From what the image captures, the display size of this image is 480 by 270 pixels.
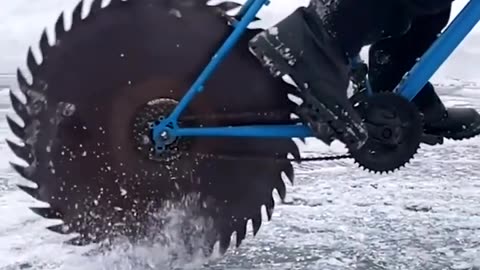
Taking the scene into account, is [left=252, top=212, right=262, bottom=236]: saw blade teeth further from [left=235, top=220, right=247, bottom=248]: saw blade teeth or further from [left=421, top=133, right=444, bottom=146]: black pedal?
[left=421, top=133, right=444, bottom=146]: black pedal

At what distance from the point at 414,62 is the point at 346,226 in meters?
0.81

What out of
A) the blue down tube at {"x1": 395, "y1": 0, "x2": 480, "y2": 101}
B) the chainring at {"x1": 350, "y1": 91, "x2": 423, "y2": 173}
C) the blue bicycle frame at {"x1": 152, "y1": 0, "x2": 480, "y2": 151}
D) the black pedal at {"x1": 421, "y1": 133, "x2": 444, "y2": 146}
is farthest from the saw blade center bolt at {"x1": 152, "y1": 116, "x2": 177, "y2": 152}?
the black pedal at {"x1": 421, "y1": 133, "x2": 444, "y2": 146}

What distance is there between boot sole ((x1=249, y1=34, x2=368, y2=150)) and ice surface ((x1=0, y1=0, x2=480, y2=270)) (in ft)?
2.01

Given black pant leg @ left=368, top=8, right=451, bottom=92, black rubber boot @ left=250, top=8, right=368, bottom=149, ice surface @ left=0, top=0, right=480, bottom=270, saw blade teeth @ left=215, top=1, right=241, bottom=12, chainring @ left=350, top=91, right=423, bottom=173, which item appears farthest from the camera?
black pant leg @ left=368, top=8, right=451, bottom=92

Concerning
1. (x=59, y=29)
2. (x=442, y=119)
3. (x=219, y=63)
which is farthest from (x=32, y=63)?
(x=442, y=119)

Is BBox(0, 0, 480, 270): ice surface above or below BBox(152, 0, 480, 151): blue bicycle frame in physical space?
below

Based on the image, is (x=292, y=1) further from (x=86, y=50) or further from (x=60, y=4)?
(x=86, y=50)

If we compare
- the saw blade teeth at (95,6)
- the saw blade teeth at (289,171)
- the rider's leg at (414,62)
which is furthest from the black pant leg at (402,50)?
the saw blade teeth at (95,6)

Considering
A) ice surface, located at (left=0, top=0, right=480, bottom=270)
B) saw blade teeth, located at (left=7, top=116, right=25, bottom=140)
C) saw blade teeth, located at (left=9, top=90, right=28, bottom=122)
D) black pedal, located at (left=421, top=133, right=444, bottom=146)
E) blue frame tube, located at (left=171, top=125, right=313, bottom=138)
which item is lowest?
ice surface, located at (left=0, top=0, right=480, bottom=270)

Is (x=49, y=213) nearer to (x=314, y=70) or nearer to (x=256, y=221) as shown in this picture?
(x=256, y=221)

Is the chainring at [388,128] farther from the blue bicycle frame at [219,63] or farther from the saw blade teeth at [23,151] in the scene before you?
the saw blade teeth at [23,151]

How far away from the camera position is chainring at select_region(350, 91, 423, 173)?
311cm

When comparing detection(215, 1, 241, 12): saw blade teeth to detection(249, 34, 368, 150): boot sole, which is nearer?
detection(249, 34, 368, 150): boot sole

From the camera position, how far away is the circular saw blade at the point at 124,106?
3184 millimetres
